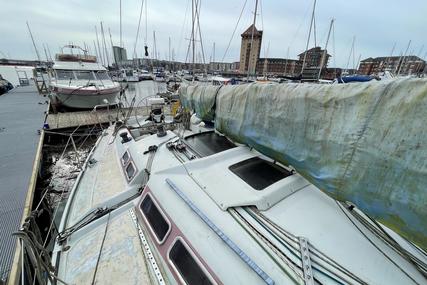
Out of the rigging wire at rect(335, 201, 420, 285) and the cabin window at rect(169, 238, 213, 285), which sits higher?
the rigging wire at rect(335, 201, 420, 285)

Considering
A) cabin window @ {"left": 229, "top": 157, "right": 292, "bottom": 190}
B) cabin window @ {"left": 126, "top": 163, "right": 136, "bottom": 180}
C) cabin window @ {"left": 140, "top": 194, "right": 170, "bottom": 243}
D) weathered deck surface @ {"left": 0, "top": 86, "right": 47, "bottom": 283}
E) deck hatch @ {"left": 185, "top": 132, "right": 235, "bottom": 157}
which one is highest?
cabin window @ {"left": 229, "top": 157, "right": 292, "bottom": 190}

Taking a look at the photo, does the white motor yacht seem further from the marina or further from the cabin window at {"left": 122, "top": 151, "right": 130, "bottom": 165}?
the marina

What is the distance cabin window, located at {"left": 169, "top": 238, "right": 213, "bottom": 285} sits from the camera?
1.67 meters

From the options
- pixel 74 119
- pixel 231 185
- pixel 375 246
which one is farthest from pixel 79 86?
pixel 375 246

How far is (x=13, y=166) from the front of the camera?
5422 millimetres

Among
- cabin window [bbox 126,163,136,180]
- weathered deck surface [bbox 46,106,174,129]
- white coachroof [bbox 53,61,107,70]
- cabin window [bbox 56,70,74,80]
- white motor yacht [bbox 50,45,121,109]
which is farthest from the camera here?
white coachroof [bbox 53,61,107,70]

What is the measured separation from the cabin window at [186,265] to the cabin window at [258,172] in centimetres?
97

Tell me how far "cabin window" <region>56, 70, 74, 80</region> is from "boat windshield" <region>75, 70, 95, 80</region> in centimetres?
35

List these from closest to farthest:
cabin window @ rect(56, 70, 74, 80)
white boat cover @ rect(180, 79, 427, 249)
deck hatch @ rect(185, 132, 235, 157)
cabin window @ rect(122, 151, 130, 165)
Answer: white boat cover @ rect(180, 79, 427, 249) < deck hatch @ rect(185, 132, 235, 157) < cabin window @ rect(122, 151, 130, 165) < cabin window @ rect(56, 70, 74, 80)

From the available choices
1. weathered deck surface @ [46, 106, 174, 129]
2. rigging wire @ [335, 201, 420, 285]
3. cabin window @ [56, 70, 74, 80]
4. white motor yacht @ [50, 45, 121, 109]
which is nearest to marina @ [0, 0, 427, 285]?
rigging wire @ [335, 201, 420, 285]

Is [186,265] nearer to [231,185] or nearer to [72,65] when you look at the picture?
[231,185]

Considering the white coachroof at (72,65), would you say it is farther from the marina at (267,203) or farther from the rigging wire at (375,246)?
the rigging wire at (375,246)

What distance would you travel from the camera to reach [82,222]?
113 inches

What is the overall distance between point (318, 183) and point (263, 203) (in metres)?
0.57
